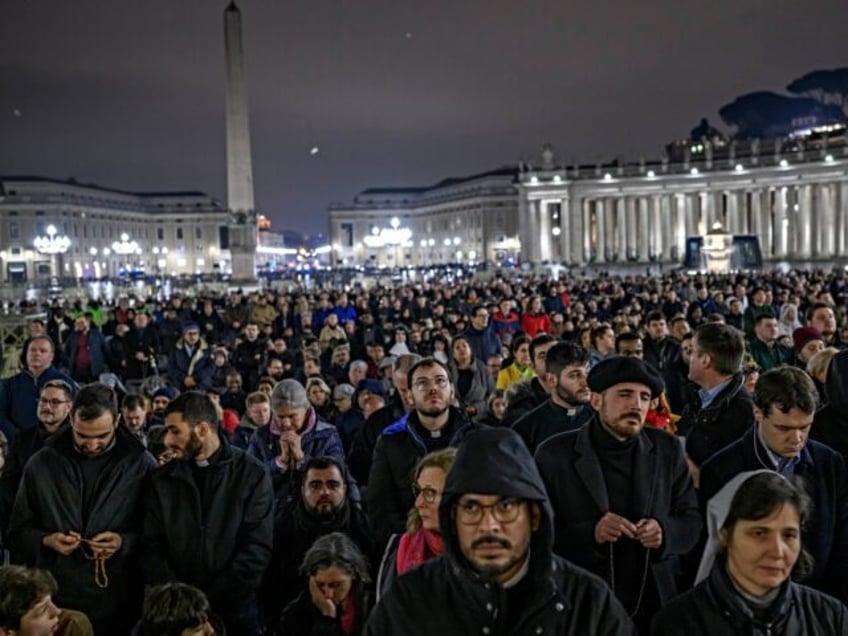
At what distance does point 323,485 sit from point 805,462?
276cm

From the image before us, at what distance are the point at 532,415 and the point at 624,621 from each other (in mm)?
2917

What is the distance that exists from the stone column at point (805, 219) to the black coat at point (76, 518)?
3195 inches

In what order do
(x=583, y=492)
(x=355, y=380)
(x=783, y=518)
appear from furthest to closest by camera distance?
(x=355, y=380) < (x=583, y=492) < (x=783, y=518)

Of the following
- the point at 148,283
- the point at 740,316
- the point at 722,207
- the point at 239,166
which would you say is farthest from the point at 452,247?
the point at 740,316

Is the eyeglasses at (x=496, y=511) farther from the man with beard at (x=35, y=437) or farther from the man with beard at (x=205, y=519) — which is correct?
the man with beard at (x=35, y=437)

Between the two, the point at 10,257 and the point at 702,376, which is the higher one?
the point at 10,257

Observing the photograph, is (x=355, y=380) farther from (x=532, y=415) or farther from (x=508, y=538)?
(x=508, y=538)

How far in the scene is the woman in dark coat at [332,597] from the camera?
4559mm

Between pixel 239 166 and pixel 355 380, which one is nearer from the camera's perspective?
pixel 355 380

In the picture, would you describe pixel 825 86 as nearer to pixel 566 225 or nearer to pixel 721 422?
pixel 566 225

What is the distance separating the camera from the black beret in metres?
4.29

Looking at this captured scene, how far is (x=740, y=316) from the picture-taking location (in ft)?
51.5

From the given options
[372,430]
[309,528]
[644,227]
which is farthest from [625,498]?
[644,227]

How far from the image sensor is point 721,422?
5.44 m
